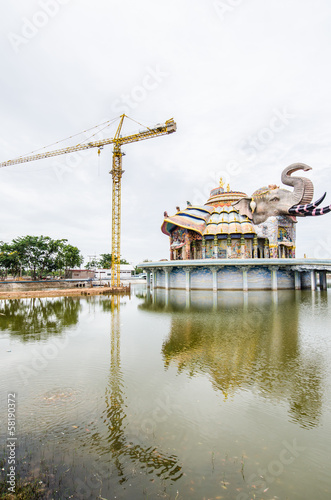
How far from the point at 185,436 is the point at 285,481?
197 centimetres

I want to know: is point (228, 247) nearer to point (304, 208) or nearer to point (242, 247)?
point (242, 247)

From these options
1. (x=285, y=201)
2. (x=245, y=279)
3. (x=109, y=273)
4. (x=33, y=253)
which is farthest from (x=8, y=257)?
(x=285, y=201)

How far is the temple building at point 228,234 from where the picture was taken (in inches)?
1711

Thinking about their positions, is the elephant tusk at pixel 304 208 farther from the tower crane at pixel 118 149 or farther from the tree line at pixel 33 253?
the tree line at pixel 33 253

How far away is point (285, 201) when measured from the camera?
141 ft

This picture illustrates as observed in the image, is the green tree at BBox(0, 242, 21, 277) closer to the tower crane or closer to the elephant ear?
the tower crane

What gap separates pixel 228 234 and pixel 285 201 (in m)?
10.1

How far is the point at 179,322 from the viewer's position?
1844 centimetres

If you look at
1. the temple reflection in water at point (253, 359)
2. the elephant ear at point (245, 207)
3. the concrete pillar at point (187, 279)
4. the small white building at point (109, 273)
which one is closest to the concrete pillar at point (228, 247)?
the elephant ear at point (245, 207)

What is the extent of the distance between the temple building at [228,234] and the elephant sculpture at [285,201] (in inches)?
31.2

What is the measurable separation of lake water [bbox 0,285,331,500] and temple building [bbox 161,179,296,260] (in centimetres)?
3112

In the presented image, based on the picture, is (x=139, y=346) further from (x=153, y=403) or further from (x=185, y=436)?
(x=185, y=436)

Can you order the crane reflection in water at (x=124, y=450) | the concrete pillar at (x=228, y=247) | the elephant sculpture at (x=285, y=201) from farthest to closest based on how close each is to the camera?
the concrete pillar at (x=228, y=247) < the elephant sculpture at (x=285, y=201) < the crane reflection in water at (x=124, y=450)

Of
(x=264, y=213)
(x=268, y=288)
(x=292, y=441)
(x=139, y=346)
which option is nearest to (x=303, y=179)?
(x=264, y=213)
